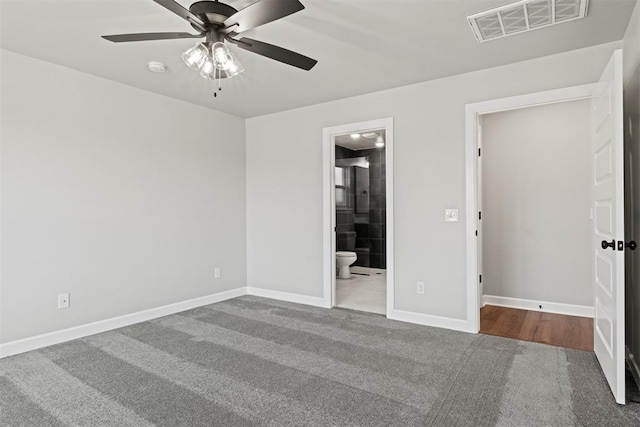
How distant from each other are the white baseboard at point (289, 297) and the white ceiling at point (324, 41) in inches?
94.7

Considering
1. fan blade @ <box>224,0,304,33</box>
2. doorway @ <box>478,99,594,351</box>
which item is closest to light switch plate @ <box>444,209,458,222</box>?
doorway @ <box>478,99,594,351</box>

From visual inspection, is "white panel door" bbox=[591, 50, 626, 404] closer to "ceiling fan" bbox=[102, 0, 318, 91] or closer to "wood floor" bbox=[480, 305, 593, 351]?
"wood floor" bbox=[480, 305, 593, 351]

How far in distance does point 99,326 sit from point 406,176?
3.31m

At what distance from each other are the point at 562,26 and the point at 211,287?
13.9 feet

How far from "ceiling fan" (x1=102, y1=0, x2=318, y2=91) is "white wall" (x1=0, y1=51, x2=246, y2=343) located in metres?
1.73

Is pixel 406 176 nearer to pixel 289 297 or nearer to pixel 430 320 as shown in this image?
pixel 430 320

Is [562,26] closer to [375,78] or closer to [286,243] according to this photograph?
[375,78]

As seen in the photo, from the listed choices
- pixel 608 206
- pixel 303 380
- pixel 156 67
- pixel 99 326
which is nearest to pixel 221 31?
pixel 156 67

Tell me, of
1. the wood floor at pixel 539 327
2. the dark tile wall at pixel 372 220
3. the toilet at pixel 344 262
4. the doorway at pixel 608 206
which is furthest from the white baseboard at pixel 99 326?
the doorway at pixel 608 206

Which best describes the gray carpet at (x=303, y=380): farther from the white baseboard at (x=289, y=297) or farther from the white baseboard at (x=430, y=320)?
the white baseboard at (x=289, y=297)

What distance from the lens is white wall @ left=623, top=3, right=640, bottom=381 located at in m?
2.32

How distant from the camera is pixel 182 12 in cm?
172

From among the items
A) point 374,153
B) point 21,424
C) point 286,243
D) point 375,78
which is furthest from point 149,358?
point 374,153

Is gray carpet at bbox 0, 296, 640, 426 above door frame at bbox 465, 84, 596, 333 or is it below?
below
